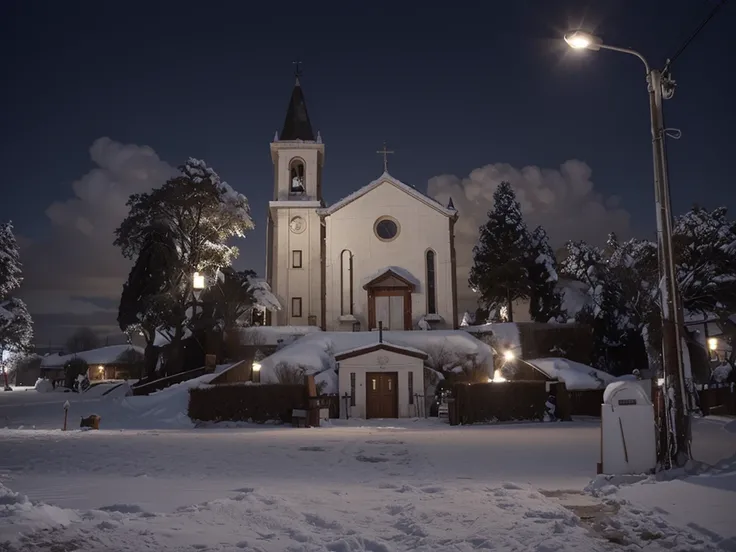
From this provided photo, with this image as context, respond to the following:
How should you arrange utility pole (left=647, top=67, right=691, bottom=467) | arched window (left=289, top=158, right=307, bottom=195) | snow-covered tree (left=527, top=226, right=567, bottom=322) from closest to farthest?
1. utility pole (left=647, top=67, right=691, bottom=467)
2. snow-covered tree (left=527, top=226, right=567, bottom=322)
3. arched window (left=289, top=158, right=307, bottom=195)

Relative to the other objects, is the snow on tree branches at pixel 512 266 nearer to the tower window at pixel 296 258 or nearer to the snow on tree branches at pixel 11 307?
the tower window at pixel 296 258

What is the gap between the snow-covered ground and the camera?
257 inches

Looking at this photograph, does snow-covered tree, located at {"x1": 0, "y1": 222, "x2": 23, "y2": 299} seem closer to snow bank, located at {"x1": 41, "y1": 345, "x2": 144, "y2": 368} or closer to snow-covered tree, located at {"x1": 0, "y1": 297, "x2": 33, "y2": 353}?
snow-covered tree, located at {"x1": 0, "y1": 297, "x2": 33, "y2": 353}

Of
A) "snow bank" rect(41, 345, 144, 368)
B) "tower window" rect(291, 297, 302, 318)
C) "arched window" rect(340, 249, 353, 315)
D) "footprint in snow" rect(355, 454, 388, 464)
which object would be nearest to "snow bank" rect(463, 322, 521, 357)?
"arched window" rect(340, 249, 353, 315)

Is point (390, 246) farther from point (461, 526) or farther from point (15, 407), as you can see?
point (461, 526)

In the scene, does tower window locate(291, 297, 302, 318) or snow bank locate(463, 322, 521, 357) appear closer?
snow bank locate(463, 322, 521, 357)

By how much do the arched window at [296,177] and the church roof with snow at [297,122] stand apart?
91.6 inches

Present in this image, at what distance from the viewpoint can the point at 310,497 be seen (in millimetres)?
8906

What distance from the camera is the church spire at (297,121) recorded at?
1994 inches

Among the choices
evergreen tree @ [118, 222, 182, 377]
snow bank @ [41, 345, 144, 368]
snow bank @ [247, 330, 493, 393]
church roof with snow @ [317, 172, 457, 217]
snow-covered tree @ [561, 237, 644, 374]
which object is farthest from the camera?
snow bank @ [41, 345, 144, 368]

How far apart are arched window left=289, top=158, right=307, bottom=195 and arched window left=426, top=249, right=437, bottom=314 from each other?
12007mm

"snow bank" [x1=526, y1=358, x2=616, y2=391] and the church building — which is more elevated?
the church building

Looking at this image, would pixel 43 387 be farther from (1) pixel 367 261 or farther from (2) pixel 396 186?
(2) pixel 396 186

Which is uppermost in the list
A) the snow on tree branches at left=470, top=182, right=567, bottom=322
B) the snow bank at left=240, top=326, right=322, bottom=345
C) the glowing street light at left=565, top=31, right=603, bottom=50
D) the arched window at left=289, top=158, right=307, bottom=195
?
the arched window at left=289, top=158, right=307, bottom=195
